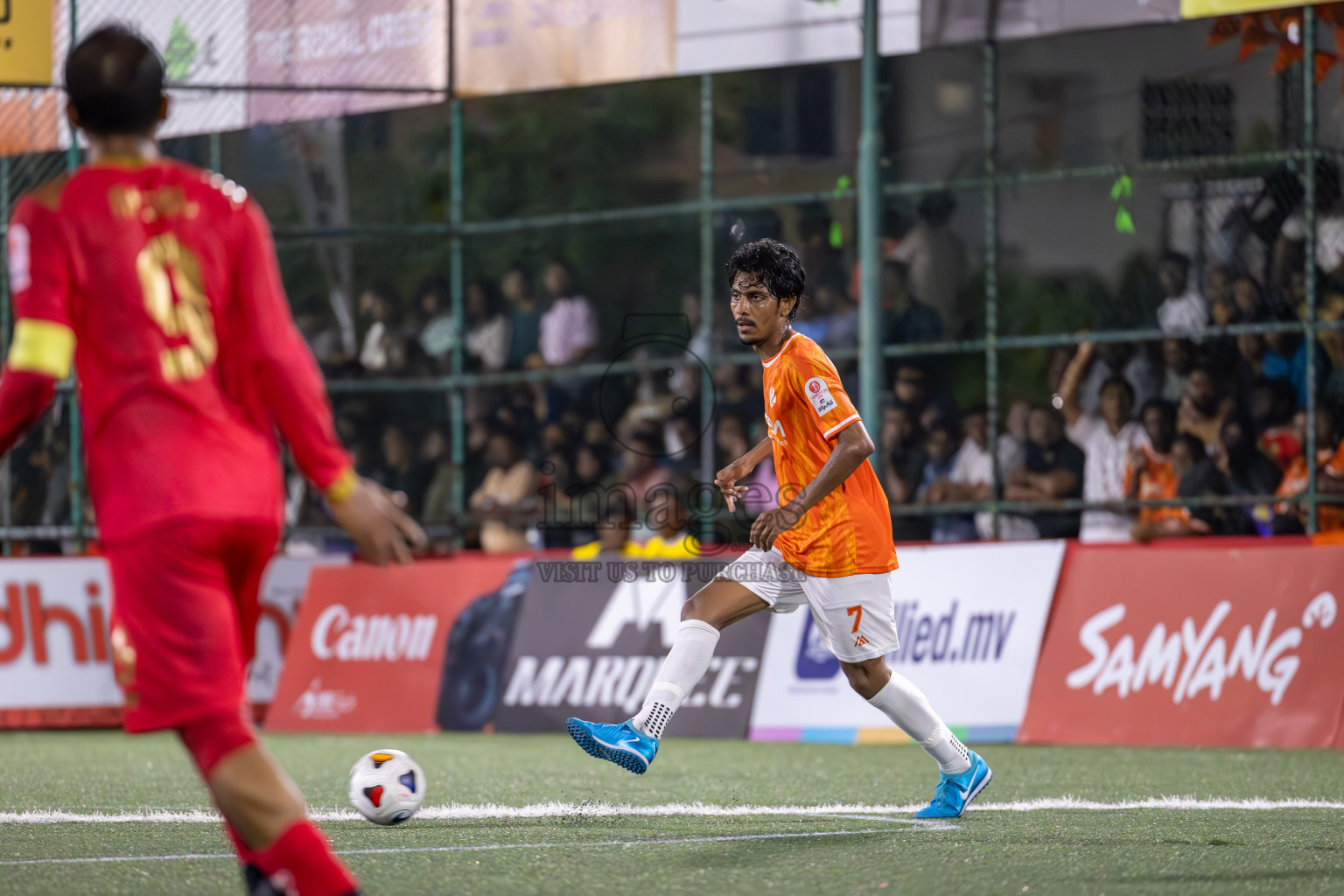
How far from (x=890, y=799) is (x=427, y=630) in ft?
20.7

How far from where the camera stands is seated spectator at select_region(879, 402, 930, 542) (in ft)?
44.8

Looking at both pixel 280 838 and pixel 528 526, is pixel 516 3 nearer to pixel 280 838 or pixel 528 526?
pixel 528 526

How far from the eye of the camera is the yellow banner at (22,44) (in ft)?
48.2

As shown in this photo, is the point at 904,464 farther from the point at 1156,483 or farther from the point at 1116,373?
the point at 1156,483

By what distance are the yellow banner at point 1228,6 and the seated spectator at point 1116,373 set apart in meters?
2.32

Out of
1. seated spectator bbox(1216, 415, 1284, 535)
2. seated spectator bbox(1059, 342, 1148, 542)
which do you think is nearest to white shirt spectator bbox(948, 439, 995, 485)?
seated spectator bbox(1059, 342, 1148, 542)

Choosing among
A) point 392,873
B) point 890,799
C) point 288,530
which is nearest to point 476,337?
point 288,530

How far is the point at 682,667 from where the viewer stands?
699 centimetres

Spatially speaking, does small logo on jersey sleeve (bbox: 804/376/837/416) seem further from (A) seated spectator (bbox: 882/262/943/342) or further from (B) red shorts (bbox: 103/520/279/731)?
(A) seated spectator (bbox: 882/262/943/342)

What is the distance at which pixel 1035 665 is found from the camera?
37.6 ft

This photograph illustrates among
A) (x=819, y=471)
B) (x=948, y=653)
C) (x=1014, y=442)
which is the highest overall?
(x=819, y=471)

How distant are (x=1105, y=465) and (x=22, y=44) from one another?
911 centimetres

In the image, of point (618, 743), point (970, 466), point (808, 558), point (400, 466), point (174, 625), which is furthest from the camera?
point (400, 466)

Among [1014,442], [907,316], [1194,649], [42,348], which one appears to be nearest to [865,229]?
[907,316]
